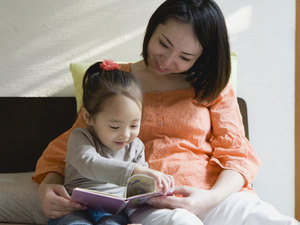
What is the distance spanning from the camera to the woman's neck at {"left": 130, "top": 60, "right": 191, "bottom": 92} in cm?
147

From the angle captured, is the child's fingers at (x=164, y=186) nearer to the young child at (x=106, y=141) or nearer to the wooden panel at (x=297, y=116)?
the young child at (x=106, y=141)

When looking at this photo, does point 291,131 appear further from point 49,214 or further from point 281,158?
point 49,214

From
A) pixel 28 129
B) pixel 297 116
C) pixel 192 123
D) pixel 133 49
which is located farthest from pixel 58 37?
pixel 297 116

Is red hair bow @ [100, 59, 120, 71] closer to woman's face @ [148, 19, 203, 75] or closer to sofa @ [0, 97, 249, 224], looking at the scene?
woman's face @ [148, 19, 203, 75]

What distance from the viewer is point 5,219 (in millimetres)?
1432

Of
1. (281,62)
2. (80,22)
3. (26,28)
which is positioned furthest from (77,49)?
(281,62)

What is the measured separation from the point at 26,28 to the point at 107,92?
935 mm

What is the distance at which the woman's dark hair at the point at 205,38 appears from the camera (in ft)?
4.31

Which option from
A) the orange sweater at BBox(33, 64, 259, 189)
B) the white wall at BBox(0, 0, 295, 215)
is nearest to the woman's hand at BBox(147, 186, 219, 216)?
the orange sweater at BBox(33, 64, 259, 189)

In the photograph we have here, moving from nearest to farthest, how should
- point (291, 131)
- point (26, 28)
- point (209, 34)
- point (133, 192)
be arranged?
point (133, 192)
point (209, 34)
point (26, 28)
point (291, 131)

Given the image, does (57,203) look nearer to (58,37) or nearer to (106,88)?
(106,88)

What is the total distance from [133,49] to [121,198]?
1059 mm

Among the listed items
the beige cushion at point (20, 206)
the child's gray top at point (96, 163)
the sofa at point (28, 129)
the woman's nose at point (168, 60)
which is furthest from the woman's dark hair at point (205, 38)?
the beige cushion at point (20, 206)

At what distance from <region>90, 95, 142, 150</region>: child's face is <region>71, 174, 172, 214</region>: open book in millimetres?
A: 144
